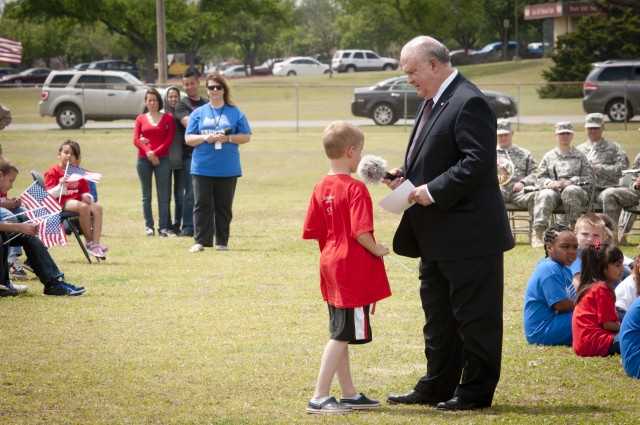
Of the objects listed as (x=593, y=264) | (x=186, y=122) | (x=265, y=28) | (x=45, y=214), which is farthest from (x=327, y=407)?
(x=265, y=28)

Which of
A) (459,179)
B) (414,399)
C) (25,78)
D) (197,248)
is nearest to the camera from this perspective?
(459,179)

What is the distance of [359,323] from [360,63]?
67.3 metres

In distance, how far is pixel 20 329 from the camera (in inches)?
309

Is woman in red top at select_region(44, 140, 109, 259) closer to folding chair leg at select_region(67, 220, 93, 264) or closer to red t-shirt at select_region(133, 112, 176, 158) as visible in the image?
folding chair leg at select_region(67, 220, 93, 264)

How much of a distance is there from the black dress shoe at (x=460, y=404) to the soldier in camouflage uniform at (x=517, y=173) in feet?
24.0

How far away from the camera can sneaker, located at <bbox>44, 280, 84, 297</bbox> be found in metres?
9.27

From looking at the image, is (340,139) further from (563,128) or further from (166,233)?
(166,233)

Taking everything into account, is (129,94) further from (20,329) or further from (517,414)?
(517,414)

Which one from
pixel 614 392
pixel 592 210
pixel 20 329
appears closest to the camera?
pixel 614 392

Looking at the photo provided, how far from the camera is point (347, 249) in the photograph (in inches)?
220

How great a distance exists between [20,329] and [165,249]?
4784mm

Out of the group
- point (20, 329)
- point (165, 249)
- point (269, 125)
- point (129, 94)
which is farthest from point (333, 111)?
point (20, 329)

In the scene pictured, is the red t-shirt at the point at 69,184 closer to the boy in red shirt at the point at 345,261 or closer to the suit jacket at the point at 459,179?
the boy in red shirt at the point at 345,261

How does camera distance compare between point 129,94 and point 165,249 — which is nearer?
point 165,249
